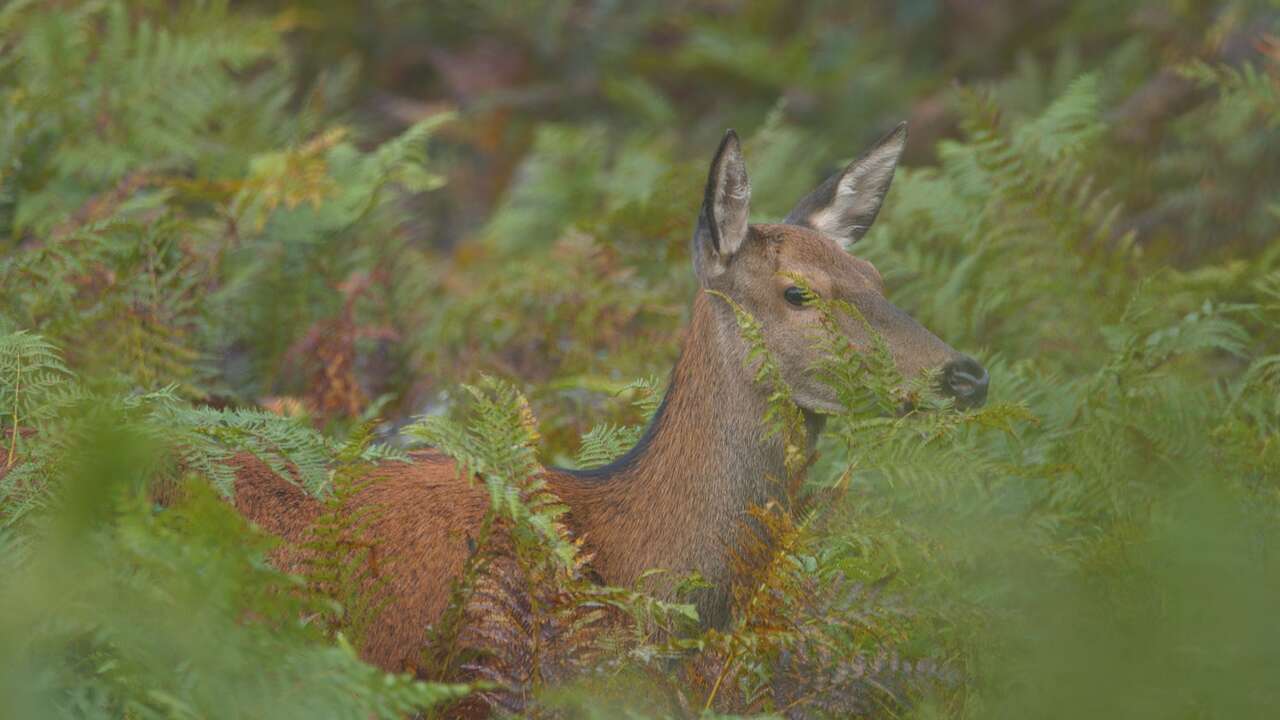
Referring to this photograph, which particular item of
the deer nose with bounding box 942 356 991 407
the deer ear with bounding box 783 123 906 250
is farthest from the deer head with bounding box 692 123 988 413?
the deer ear with bounding box 783 123 906 250

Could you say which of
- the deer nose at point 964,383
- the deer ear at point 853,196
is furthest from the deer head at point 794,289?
the deer ear at point 853,196

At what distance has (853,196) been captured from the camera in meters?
4.75

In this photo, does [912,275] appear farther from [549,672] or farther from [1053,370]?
[549,672]

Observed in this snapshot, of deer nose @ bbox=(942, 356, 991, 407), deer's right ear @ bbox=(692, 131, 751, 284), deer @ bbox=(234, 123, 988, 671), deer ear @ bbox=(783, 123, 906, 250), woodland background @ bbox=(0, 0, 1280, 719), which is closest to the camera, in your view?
woodland background @ bbox=(0, 0, 1280, 719)

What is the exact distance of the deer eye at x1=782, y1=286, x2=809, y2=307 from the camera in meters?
4.25

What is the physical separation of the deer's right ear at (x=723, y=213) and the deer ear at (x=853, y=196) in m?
0.38

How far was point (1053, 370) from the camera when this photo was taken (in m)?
5.50

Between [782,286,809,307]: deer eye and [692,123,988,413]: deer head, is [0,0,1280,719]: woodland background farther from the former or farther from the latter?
[782,286,809,307]: deer eye

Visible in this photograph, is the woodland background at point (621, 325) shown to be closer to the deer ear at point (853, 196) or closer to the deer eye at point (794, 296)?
the deer eye at point (794, 296)

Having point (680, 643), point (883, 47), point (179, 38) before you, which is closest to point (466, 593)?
point (680, 643)

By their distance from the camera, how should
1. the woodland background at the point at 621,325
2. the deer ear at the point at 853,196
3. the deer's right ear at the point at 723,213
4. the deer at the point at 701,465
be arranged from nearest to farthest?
the woodland background at the point at 621,325 < the deer at the point at 701,465 < the deer's right ear at the point at 723,213 < the deer ear at the point at 853,196

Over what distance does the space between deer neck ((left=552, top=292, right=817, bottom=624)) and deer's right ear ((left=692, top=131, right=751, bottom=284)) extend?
6.5 inches

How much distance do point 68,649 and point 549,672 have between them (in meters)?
1.09

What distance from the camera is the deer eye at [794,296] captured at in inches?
167
